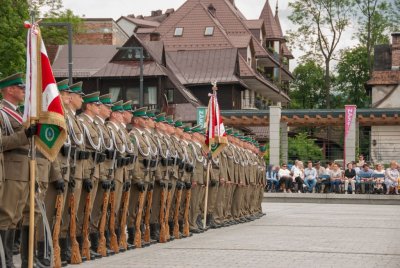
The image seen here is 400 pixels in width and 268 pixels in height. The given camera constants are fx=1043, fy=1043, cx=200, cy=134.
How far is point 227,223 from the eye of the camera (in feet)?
68.3

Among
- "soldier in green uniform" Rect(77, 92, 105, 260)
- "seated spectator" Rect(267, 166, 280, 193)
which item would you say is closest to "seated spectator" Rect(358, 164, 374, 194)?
"seated spectator" Rect(267, 166, 280, 193)

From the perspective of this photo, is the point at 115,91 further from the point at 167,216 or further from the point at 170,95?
the point at 167,216

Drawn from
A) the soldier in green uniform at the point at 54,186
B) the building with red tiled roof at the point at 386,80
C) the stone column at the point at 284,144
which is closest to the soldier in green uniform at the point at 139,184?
the soldier in green uniform at the point at 54,186

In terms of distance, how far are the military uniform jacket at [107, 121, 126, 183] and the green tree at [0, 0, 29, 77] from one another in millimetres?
35648

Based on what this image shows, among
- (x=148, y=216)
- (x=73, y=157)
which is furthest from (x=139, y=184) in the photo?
(x=73, y=157)

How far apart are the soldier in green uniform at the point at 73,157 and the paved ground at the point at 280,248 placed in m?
0.41

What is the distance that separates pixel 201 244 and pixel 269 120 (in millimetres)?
32142

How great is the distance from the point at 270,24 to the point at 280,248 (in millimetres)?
78533

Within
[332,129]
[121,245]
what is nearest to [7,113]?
[121,245]

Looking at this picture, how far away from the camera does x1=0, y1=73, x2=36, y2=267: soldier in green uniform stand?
10008 millimetres

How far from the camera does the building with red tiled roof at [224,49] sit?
6438 cm

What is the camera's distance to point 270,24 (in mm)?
92062

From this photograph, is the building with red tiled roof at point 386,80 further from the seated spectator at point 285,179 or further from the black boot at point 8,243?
the black boot at point 8,243

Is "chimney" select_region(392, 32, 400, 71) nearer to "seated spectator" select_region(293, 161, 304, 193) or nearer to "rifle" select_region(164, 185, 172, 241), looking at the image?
"seated spectator" select_region(293, 161, 304, 193)
